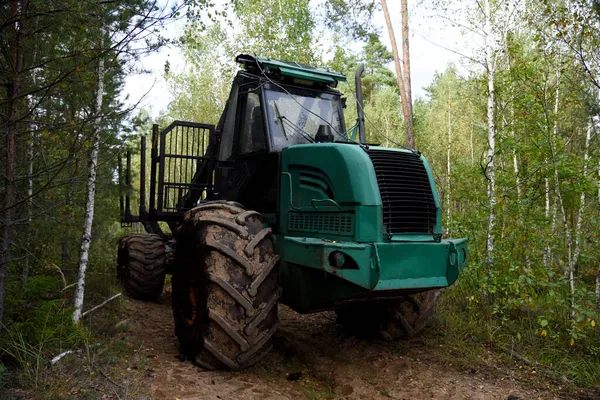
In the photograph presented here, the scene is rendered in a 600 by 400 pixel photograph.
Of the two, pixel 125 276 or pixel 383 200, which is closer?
pixel 383 200

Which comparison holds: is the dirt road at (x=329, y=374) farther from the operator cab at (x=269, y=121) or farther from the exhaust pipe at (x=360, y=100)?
the exhaust pipe at (x=360, y=100)

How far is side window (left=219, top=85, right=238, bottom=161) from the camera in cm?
617

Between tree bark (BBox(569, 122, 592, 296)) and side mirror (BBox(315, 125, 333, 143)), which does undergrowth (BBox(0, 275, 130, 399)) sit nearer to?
side mirror (BBox(315, 125, 333, 143))

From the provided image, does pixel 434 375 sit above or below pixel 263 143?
below

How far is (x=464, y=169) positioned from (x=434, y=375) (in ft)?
17.9

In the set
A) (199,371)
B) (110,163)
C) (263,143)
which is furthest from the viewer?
(110,163)

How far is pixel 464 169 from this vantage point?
375 inches

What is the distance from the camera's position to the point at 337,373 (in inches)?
192

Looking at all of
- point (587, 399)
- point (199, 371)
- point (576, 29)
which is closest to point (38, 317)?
point (199, 371)

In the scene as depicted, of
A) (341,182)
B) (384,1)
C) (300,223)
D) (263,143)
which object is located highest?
(384,1)

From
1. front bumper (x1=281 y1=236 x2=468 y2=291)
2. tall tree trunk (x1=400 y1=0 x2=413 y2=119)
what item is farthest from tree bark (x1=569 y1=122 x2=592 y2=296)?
tall tree trunk (x1=400 y1=0 x2=413 y2=119)

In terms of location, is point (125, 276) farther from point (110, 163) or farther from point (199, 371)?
point (199, 371)

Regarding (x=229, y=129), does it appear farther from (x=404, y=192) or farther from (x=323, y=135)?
(x=404, y=192)

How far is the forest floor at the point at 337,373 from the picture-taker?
4.10 meters
